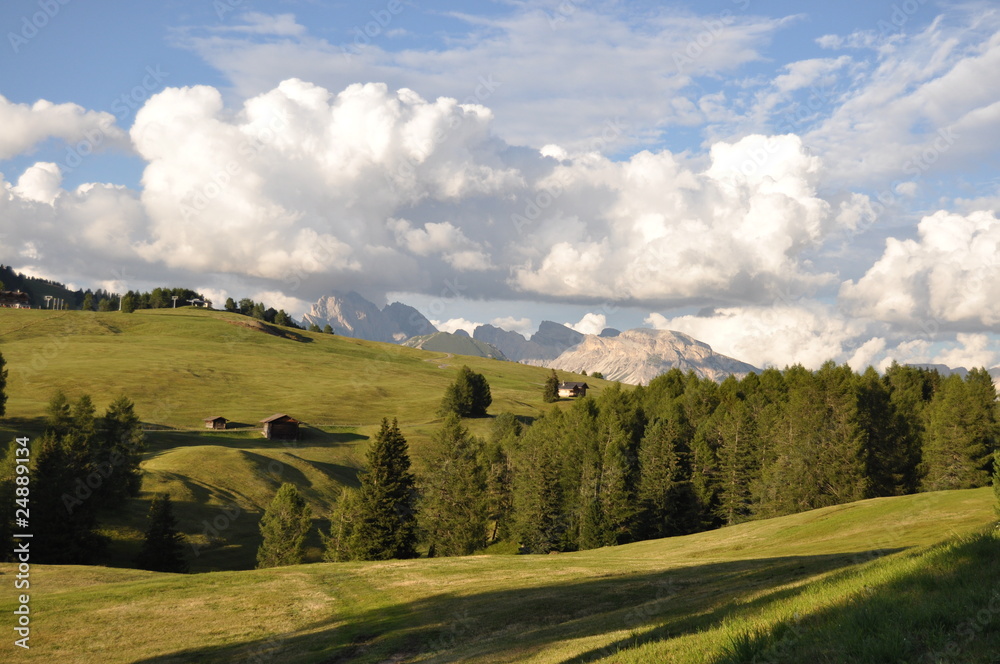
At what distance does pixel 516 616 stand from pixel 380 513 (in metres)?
41.9

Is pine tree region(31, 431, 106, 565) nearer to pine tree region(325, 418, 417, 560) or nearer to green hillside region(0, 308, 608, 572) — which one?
green hillside region(0, 308, 608, 572)

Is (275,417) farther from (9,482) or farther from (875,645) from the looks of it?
(875,645)

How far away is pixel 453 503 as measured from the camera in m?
77.6

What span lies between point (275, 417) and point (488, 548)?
60462 millimetres

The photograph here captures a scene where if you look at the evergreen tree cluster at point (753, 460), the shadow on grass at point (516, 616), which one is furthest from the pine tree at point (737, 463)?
the shadow on grass at point (516, 616)

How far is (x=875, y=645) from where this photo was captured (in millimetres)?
9320

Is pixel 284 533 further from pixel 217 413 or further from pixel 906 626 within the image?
pixel 217 413

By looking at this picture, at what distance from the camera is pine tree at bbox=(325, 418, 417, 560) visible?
6612cm

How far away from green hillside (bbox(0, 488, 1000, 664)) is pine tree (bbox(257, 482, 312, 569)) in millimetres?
21075

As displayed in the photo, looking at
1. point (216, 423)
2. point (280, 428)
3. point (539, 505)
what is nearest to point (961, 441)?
point (539, 505)

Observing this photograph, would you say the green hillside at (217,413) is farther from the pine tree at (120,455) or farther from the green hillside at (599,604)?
the green hillside at (599,604)

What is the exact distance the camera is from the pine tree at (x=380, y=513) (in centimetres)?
6612

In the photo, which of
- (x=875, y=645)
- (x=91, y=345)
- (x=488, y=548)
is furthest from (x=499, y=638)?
(x=91, y=345)

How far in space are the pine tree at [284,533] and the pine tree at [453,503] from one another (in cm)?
1573
